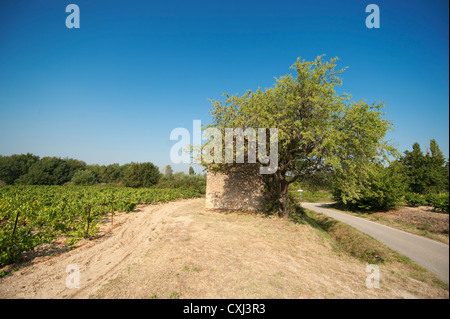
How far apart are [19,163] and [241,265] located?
10043cm

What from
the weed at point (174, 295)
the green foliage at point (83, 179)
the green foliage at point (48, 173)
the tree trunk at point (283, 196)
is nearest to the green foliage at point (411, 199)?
the weed at point (174, 295)

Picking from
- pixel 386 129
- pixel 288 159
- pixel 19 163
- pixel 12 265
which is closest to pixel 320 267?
pixel 288 159

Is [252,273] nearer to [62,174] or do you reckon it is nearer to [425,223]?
[425,223]

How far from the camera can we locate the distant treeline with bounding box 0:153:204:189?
44562mm

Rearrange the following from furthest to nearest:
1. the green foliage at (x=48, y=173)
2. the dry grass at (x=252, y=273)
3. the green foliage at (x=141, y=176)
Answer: the green foliage at (x=48, y=173), the green foliage at (x=141, y=176), the dry grass at (x=252, y=273)

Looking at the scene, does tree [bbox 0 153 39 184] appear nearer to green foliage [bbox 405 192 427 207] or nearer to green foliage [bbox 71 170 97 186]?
green foliage [bbox 71 170 97 186]

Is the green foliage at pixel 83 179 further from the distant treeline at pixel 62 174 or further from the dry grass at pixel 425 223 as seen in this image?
the dry grass at pixel 425 223

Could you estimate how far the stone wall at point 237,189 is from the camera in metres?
15.8

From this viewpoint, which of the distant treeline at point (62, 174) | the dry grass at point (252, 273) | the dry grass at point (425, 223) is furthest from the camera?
the distant treeline at point (62, 174)

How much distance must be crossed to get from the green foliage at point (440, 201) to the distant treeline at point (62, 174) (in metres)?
41.0

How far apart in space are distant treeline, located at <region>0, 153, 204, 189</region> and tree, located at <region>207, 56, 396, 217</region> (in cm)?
3440

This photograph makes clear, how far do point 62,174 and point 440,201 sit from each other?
8913cm

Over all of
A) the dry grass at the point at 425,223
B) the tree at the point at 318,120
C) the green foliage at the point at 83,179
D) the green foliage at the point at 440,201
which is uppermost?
the tree at the point at 318,120
